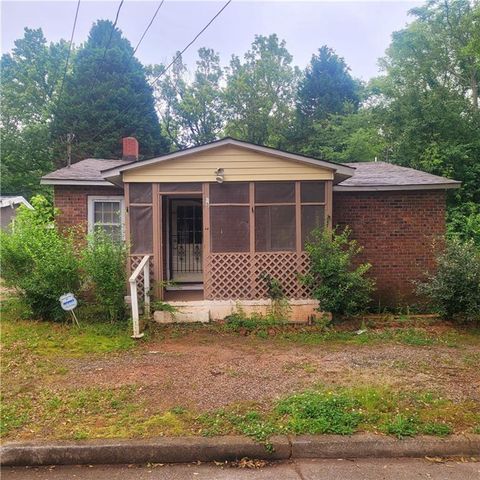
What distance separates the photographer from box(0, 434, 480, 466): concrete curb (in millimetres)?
3416

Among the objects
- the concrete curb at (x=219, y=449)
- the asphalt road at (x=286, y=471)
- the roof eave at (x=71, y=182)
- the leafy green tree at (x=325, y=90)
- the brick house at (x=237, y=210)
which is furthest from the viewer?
the leafy green tree at (x=325, y=90)

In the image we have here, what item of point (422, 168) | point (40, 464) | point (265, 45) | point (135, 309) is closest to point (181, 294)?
point (135, 309)

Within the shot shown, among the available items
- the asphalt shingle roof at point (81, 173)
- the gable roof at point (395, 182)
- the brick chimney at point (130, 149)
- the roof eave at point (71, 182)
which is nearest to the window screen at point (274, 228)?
the gable roof at point (395, 182)

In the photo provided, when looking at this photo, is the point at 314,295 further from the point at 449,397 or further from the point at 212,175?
the point at 449,397

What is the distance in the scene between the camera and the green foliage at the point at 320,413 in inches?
146

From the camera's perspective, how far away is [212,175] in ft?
26.5

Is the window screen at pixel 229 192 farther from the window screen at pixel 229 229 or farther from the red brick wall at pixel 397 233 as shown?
the red brick wall at pixel 397 233

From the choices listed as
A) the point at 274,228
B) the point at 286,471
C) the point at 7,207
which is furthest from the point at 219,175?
the point at 7,207

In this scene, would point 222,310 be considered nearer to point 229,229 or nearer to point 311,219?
point 229,229

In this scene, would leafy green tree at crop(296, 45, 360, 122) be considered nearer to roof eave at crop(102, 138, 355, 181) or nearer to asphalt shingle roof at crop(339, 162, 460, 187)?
asphalt shingle roof at crop(339, 162, 460, 187)

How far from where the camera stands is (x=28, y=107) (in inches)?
1272

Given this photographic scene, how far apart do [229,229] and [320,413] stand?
4.73m

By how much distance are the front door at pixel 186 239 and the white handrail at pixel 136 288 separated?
2.73 metres

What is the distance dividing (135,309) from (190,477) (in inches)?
168
